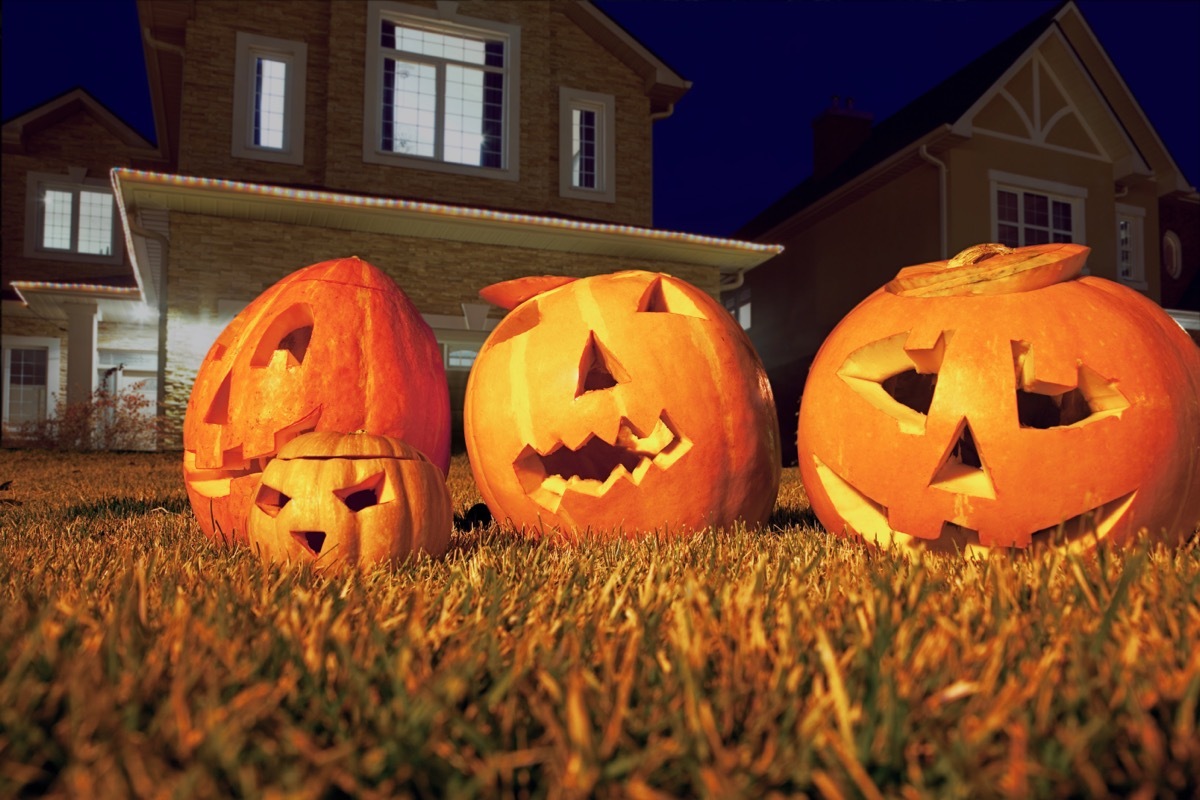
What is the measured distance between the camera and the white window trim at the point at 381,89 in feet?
41.8

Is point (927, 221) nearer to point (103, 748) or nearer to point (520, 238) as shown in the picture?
point (520, 238)

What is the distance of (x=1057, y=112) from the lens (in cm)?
1638

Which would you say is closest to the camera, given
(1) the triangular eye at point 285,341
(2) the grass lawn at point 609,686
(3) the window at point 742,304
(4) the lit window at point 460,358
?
(2) the grass lawn at point 609,686

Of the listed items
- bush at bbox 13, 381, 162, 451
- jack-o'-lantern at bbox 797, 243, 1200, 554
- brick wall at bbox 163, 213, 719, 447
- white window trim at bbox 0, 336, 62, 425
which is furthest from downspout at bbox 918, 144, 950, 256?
white window trim at bbox 0, 336, 62, 425

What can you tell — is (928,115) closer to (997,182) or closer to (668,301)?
(997,182)

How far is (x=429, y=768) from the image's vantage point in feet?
3.21

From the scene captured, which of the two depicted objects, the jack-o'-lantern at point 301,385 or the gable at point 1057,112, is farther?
the gable at point 1057,112

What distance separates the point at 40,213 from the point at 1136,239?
24.2 m

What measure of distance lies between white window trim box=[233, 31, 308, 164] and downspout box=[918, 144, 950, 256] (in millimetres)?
10642

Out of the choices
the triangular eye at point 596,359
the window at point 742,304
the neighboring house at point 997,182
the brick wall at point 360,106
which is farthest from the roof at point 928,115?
A: the triangular eye at point 596,359

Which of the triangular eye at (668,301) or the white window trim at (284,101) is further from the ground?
the white window trim at (284,101)

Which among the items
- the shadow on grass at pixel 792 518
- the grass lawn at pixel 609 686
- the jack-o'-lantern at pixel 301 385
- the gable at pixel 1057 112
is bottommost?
the shadow on grass at pixel 792 518

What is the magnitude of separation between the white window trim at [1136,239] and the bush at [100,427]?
62.0ft

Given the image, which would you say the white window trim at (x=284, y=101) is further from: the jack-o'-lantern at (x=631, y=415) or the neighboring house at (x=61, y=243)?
the jack-o'-lantern at (x=631, y=415)
